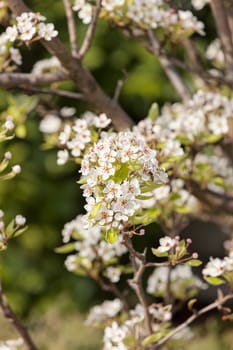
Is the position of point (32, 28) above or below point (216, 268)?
above

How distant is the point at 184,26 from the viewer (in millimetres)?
2938

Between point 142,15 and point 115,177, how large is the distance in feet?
3.75

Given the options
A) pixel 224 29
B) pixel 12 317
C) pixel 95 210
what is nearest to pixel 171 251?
pixel 95 210

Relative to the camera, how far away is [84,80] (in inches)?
108

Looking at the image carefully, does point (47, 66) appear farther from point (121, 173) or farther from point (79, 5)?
point (121, 173)

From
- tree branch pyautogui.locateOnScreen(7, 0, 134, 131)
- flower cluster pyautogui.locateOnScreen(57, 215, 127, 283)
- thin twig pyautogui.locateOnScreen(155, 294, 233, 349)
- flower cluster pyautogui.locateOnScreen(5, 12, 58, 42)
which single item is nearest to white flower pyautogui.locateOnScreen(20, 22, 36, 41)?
flower cluster pyautogui.locateOnScreen(5, 12, 58, 42)

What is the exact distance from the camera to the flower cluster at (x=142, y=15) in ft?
9.04

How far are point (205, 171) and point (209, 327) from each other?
227 centimetres

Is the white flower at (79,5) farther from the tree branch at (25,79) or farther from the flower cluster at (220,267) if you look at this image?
the flower cluster at (220,267)

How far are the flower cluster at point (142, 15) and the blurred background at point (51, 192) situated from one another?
2666 mm

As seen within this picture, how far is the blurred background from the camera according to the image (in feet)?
18.7

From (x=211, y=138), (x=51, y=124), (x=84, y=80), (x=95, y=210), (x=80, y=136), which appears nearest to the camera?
(x=95, y=210)

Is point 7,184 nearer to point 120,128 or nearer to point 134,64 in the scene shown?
point 134,64

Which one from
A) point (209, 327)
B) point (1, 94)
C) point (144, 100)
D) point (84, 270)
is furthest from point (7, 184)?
point (84, 270)
